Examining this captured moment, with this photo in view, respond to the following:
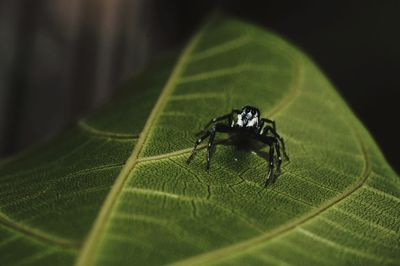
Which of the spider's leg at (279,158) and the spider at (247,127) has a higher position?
the spider at (247,127)

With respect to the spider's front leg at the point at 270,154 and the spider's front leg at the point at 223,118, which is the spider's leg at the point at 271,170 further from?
the spider's front leg at the point at 223,118

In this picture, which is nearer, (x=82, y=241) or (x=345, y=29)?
(x=82, y=241)

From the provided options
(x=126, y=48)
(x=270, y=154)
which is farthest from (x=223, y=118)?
(x=126, y=48)

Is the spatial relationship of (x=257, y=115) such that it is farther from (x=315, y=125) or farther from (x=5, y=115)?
(x=5, y=115)

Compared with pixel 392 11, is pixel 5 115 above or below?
below

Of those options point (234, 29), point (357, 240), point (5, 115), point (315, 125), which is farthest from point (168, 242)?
point (5, 115)

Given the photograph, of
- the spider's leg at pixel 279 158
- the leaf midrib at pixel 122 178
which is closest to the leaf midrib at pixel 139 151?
the leaf midrib at pixel 122 178

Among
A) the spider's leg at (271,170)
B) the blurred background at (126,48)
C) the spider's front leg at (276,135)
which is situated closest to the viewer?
the spider's leg at (271,170)
